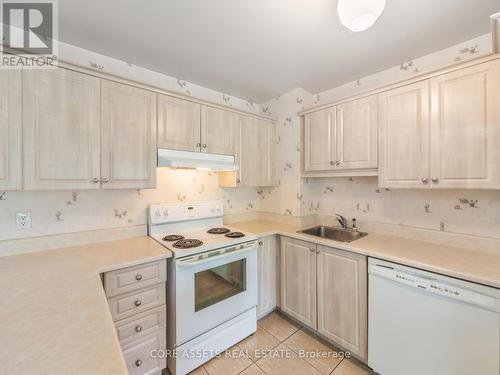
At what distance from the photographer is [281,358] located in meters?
1.69

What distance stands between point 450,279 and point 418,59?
1739 millimetres

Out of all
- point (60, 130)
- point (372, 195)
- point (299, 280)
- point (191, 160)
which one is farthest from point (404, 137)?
point (60, 130)

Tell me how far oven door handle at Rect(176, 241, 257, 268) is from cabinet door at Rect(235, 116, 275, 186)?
696 millimetres

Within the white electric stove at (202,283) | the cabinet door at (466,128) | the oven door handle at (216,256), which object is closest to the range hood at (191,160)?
the white electric stove at (202,283)

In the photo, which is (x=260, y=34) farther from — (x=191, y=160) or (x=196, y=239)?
(x=196, y=239)

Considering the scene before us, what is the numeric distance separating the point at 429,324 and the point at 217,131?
83.5 inches

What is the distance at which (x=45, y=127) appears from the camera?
130cm

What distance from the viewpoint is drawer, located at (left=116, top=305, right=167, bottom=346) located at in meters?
1.33

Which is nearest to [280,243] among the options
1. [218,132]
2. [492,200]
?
[218,132]

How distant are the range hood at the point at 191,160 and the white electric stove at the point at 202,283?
0.47 m

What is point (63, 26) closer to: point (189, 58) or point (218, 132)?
point (189, 58)

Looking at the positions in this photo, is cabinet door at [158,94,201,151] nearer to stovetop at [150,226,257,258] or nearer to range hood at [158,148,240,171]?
range hood at [158,148,240,171]

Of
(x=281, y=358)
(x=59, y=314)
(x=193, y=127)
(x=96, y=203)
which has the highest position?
(x=193, y=127)

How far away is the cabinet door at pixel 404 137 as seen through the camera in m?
1.52
